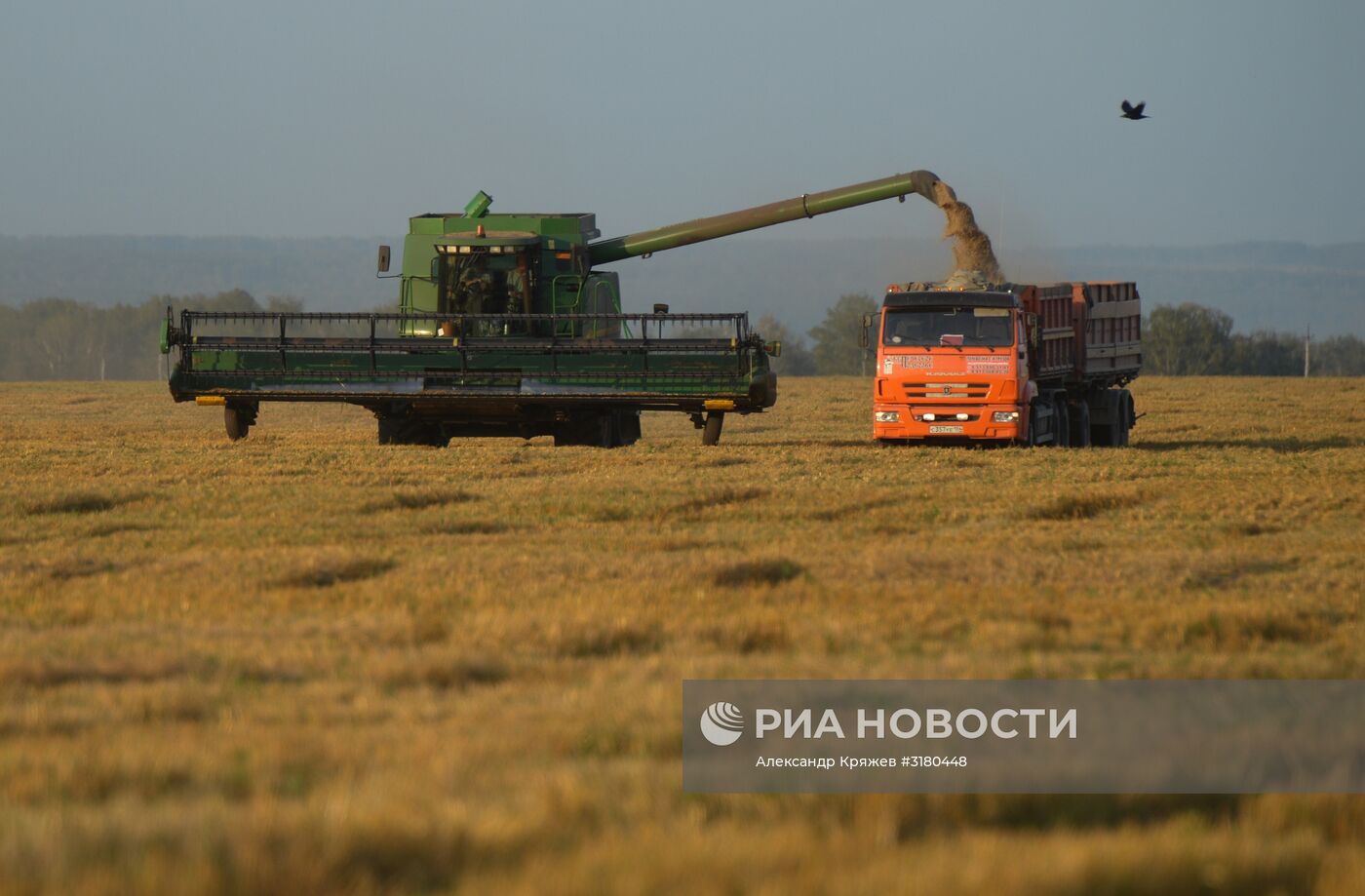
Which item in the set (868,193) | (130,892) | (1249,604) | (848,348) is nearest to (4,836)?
(130,892)

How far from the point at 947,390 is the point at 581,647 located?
16.3m

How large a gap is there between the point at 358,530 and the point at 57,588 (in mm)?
3469

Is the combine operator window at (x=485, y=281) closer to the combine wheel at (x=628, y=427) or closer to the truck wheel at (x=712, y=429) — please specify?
the combine wheel at (x=628, y=427)

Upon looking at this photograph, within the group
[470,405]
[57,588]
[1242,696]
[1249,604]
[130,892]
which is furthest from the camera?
[470,405]

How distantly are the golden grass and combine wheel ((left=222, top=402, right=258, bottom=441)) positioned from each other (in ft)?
14.6

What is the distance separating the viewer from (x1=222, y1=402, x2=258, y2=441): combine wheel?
80.0 ft

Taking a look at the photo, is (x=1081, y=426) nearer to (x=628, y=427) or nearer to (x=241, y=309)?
(x=628, y=427)

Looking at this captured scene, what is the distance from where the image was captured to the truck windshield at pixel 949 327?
24250 mm

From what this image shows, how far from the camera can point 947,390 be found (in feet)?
79.9

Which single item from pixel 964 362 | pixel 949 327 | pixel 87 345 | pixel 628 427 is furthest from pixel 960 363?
pixel 87 345

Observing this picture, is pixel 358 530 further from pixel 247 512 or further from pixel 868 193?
pixel 868 193

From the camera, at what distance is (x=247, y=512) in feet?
49.8

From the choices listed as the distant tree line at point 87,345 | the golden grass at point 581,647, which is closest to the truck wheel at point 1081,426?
the golden grass at point 581,647

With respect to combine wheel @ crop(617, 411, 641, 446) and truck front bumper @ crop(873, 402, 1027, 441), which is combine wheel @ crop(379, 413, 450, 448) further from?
truck front bumper @ crop(873, 402, 1027, 441)
